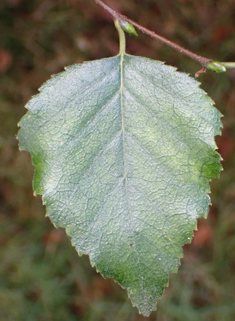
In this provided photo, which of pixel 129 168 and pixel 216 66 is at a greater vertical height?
pixel 216 66

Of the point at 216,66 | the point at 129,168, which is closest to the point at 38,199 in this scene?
the point at 129,168

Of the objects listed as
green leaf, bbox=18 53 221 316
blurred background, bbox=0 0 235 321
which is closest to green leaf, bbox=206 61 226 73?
green leaf, bbox=18 53 221 316

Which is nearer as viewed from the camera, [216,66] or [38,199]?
[216,66]

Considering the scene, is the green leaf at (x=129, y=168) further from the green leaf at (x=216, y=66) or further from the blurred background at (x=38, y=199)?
the blurred background at (x=38, y=199)

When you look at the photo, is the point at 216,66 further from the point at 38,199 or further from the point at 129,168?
the point at 38,199

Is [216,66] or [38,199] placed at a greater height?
[216,66]

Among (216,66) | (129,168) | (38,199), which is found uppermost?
(216,66)

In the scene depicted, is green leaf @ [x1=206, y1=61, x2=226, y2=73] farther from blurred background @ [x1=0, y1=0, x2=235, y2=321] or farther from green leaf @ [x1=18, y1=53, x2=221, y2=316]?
blurred background @ [x1=0, y1=0, x2=235, y2=321]
